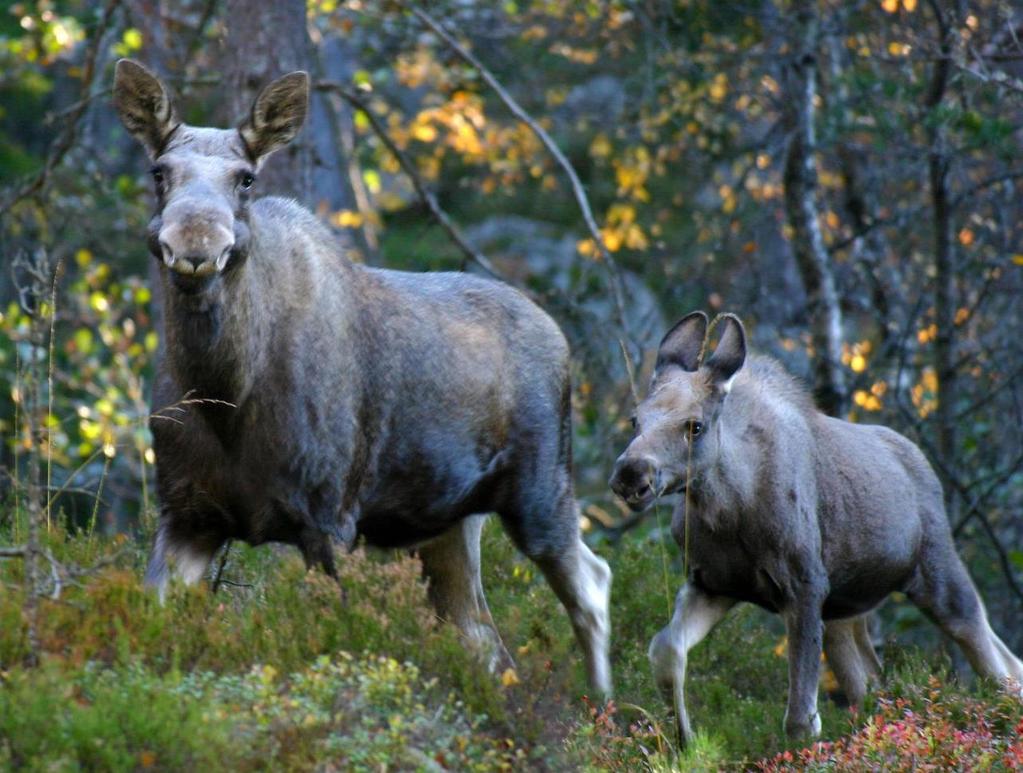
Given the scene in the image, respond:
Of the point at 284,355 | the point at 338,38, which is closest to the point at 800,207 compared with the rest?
the point at 284,355

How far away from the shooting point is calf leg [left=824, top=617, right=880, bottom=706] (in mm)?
9586

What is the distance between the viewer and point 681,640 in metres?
8.34

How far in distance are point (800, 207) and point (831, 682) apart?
4.37 m

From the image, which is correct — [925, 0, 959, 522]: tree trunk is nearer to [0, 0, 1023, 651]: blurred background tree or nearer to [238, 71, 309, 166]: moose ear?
[0, 0, 1023, 651]: blurred background tree

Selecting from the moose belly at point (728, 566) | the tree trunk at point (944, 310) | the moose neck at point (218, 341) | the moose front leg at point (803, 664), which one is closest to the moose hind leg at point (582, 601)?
the moose belly at point (728, 566)

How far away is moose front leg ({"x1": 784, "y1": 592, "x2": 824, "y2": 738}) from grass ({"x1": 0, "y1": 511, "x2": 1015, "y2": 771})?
0.41 m

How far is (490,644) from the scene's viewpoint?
6820 millimetres

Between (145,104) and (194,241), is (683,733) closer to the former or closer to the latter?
(194,241)

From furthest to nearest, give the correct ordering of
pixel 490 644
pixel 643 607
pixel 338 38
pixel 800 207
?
pixel 338 38 < pixel 800 207 < pixel 643 607 < pixel 490 644

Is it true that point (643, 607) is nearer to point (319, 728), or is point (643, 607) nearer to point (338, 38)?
point (319, 728)

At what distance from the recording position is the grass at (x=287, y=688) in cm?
557

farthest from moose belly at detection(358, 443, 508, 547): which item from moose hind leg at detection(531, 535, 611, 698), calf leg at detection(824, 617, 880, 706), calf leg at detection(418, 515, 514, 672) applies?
calf leg at detection(824, 617, 880, 706)

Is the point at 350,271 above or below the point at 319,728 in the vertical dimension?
above

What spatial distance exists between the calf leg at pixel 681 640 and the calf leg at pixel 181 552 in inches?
88.5
